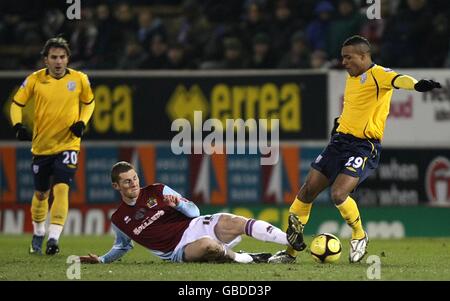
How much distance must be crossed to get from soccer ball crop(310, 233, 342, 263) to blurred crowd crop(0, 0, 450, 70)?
253 inches

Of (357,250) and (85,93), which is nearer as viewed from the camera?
(357,250)

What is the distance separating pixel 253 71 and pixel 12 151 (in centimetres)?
377

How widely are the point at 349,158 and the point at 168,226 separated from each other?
1.88 meters

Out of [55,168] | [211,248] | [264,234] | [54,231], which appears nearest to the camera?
[264,234]

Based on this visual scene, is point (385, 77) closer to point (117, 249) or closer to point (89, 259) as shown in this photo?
point (117, 249)

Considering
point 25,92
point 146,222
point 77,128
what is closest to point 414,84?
point 146,222

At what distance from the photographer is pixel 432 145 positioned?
16.6m

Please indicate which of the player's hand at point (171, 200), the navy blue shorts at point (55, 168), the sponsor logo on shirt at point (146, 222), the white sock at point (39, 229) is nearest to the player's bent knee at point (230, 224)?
the player's hand at point (171, 200)

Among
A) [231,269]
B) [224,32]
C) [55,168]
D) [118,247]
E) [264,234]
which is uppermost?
[224,32]

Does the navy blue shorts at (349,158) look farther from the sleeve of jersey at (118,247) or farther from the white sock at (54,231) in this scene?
the white sock at (54,231)

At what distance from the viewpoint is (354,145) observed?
445 inches

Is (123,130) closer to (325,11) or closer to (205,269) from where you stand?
(325,11)

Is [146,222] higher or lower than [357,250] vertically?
higher

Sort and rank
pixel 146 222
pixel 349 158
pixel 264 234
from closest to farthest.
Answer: pixel 264 234 → pixel 146 222 → pixel 349 158
